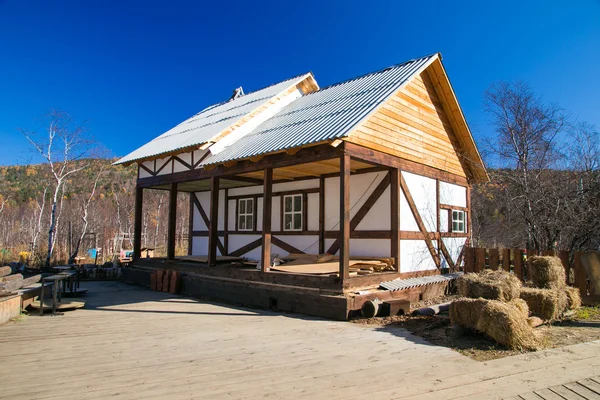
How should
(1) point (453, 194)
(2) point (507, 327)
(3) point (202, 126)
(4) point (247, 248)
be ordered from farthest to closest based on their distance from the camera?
(3) point (202, 126) → (4) point (247, 248) → (1) point (453, 194) → (2) point (507, 327)

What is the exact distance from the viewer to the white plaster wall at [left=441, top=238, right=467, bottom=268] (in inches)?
472

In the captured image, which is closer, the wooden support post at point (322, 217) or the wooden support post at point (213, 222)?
the wooden support post at point (213, 222)

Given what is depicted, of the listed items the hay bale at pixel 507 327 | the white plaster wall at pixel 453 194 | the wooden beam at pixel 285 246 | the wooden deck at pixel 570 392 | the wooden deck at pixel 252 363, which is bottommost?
the wooden deck at pixel 252 363

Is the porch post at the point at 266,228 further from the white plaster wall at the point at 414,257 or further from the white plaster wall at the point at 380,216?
the white plaster wall at the point at 414,257

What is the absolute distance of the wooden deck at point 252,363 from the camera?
156 inches

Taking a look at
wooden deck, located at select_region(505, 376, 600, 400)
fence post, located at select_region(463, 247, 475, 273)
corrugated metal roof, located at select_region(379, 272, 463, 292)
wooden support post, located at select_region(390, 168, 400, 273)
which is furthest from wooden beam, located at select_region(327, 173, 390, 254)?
wooden deck, located at select_region(505, 376, 600, 400)

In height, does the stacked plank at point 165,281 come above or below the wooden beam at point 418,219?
below

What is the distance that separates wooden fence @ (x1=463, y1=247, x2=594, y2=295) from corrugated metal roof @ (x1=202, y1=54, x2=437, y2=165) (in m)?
5.50

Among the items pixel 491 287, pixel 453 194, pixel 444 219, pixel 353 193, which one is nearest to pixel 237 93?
pixel 353 193

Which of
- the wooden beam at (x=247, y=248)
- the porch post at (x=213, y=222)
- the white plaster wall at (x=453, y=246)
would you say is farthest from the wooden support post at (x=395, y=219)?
the wooden beam at (x=247, y=248)

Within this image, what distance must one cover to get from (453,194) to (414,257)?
134 inches

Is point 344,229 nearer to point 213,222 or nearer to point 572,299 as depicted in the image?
point 213,222

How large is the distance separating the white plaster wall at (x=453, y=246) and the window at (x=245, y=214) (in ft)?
22.1

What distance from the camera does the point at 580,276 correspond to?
894 cm
